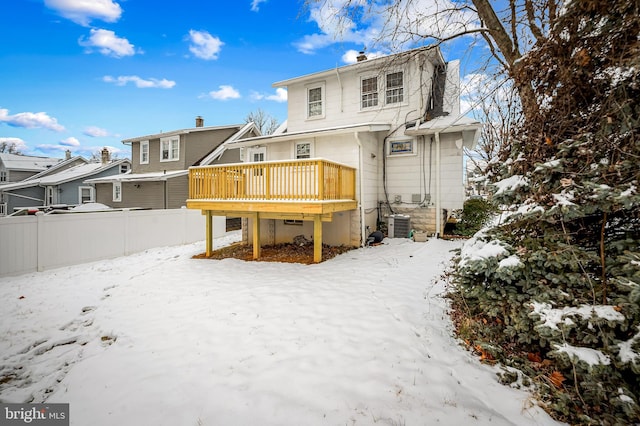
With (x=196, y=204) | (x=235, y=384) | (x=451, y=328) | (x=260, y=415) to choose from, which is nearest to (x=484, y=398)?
(x=451, y=328)

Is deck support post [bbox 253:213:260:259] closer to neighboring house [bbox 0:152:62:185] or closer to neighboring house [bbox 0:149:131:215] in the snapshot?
neighboring house [bbox 0:149:131:215]

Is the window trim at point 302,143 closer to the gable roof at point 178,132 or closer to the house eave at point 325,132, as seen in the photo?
the house eave at point 325,132

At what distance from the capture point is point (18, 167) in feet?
82.7

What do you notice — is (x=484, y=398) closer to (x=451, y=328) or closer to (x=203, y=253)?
(x=451, y=328)

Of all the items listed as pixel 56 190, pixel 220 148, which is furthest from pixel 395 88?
pixel 56 190

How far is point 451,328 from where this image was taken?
11.7ft

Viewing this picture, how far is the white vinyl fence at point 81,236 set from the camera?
6.74 m

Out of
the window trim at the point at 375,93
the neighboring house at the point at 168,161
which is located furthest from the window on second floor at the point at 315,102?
the neighboring house at the point at 168,161

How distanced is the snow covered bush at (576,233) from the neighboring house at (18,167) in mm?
36437

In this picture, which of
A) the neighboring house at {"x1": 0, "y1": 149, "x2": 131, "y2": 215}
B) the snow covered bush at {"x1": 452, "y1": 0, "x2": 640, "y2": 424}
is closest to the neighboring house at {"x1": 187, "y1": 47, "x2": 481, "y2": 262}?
the snow covered bush at {"x1": 452, "y1": 0, "x2": 640, "y2": 424}

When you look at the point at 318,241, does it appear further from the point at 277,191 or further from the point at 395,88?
the point at 395,88

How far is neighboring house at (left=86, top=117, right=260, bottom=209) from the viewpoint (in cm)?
1623

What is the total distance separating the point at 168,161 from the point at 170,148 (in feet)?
2.71

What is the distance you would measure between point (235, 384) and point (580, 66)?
4.41 m
